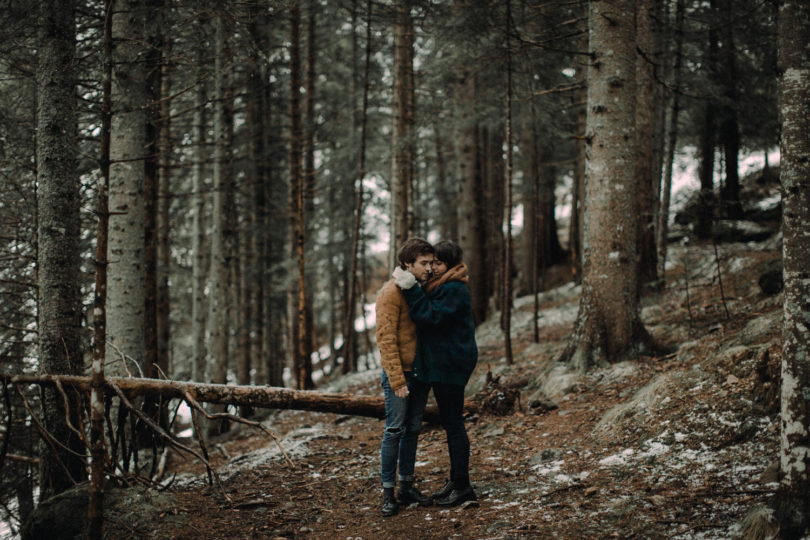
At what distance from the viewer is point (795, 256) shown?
289 centimetres

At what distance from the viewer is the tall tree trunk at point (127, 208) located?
22.0 ft

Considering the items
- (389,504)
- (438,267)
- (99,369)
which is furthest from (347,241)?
(99,369)

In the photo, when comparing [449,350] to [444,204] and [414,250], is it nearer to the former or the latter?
[414,250]

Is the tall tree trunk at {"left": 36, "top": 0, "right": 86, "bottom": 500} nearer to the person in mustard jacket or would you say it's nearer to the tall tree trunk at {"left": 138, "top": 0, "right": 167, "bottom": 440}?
the tall tree trunk at {"left": 138, "top": 0, "right": 167, "bottom": 440}

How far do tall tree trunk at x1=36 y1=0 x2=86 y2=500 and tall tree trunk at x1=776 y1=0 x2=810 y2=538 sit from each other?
17.8 feet

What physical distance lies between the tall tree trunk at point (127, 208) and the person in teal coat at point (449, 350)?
436 centimetres

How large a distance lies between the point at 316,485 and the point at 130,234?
13.4 feet

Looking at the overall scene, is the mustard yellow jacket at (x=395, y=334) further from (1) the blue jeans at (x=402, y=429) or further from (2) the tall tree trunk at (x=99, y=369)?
(2) the tall tree trunk at (x=99, y=369)

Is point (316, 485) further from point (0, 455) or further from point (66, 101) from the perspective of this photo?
point (66, 101)

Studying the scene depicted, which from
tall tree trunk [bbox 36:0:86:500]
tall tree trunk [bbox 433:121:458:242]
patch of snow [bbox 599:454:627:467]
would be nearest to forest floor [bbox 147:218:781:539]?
patch of snow [bbox 599:454:627:467]

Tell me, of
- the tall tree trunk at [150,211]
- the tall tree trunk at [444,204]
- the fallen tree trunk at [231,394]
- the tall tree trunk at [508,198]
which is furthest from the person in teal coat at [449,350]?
the tall tree trunk at [444,204]

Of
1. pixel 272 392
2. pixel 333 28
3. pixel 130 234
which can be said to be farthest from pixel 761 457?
pixel 333 28

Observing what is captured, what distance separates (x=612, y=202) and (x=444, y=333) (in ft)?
12.2

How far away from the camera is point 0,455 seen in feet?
14.4
